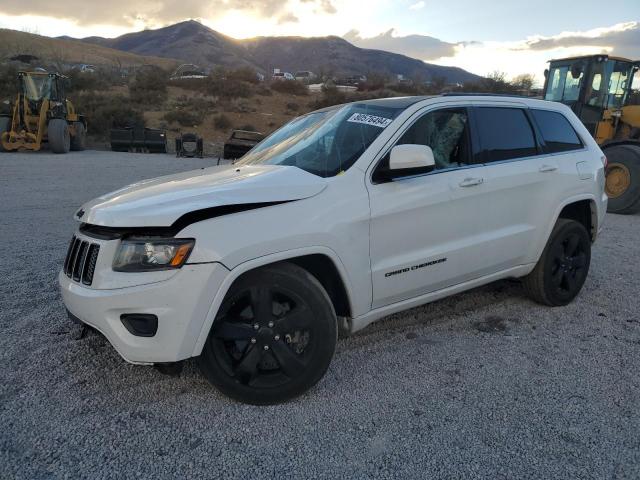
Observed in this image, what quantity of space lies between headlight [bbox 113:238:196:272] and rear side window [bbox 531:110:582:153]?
10.7 ft

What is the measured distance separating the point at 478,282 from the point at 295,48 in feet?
501

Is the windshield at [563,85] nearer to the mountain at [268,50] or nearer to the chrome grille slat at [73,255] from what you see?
the chrome grille slat at [73,255]

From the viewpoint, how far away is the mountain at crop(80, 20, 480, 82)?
417 feet

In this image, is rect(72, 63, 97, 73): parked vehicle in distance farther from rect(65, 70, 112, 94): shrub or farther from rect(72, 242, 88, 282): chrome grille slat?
rect(72, 242, 88, 282): chrome grille slat

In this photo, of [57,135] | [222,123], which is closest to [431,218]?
[57,135]

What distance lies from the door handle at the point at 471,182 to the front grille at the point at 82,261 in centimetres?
243

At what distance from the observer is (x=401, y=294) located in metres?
3.37

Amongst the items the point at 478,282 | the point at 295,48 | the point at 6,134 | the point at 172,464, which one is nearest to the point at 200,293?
the point at 172,464

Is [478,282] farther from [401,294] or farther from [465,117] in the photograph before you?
[465,117]

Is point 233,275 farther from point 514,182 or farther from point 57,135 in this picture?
point 57,135

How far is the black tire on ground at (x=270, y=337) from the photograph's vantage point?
2797mm

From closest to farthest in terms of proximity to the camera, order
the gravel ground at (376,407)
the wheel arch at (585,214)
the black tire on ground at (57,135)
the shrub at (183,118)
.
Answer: the gravel ground at (376,407) → the wheel arch at (585,214) → the black tire on ground at (57,135) → the shrub at (183,118)

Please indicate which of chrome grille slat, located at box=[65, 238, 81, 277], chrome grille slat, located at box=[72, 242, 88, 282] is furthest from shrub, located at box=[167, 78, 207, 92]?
chrome grille slat, located at box=[72, 242, 88, 282]

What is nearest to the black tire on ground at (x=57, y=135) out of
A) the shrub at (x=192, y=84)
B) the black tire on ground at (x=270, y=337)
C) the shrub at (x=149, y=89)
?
the shrub at (x=149, y=89)
